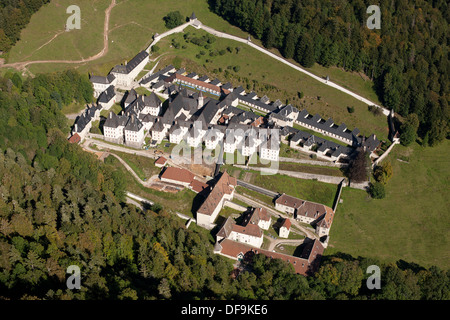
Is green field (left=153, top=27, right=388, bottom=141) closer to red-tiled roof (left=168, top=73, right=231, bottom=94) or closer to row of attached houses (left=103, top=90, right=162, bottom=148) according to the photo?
red-tiled roof (left=168, top=73, right=231, bottom=94)

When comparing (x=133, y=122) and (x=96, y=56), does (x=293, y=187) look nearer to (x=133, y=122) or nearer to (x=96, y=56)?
(x=133, y=122)

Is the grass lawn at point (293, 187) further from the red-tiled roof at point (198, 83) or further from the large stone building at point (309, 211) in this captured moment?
the red-tiled roof at point (198, 83)

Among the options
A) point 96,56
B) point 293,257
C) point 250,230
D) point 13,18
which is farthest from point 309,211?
point 13,18

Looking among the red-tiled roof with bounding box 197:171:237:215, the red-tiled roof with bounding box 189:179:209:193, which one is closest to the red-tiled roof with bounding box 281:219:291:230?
the red-tiled roof with bounding box 197:171:237:215

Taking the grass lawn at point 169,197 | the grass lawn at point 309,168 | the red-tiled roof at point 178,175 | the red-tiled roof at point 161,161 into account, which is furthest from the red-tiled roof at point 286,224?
the red-tiled roof at point 161,161

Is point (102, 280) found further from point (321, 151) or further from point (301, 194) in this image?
point (321, 151)
